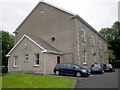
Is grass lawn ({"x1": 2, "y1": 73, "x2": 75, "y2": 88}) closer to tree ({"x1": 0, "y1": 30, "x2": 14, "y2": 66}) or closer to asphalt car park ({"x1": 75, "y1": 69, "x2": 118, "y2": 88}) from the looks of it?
asphalt car park ({"x1": 75, "y1": 69, "x2": 118, "y2": 88})

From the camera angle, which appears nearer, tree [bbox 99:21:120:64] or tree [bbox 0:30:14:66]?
Result: tree [bbox 0:30:14:66]

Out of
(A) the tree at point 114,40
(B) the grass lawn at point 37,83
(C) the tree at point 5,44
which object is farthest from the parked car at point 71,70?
(A) the tree at point 114,40

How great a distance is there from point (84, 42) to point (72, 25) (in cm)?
463

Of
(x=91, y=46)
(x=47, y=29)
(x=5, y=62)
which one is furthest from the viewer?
(x=5, y=62)

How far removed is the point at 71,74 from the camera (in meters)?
17.3

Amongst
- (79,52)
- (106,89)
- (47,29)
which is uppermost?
(47,29)

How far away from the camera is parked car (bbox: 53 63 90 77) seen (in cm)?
1678

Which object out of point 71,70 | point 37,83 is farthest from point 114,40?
point 37,83

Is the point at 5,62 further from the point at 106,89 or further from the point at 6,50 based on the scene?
the point at 106,89

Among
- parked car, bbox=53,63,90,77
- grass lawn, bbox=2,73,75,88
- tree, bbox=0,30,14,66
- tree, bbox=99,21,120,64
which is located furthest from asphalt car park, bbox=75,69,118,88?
tree, bbox=99,21,120,64

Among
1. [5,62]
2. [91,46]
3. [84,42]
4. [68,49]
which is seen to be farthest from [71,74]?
[5,62]

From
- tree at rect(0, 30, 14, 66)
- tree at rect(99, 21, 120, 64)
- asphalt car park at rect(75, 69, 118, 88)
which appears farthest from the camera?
tree at rect(99, 21, 120, 64)

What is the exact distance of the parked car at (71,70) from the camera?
661 inches

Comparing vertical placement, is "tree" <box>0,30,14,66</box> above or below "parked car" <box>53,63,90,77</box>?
above
